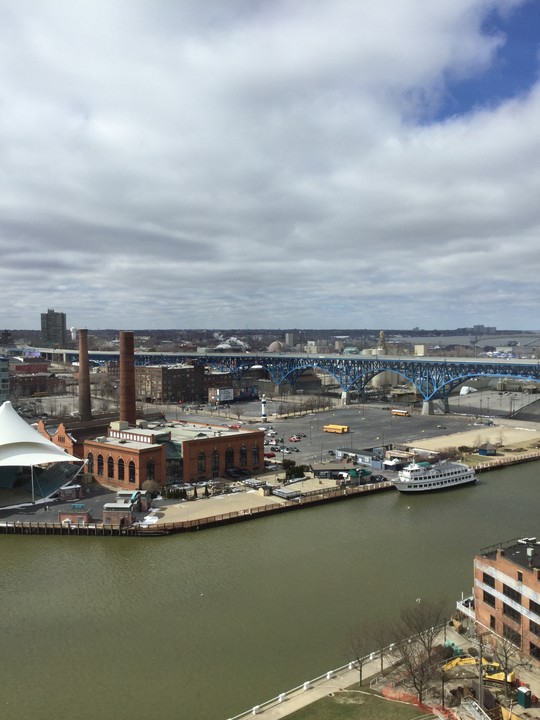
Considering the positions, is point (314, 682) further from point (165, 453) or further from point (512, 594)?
point (165, 453)

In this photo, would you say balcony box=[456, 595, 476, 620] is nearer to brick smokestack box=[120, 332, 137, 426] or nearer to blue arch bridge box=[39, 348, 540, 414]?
brick smokestack box=[120, 332, 137, 426]

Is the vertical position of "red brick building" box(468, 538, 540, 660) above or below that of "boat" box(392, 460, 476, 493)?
above

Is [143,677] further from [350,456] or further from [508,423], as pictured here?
[508,423]

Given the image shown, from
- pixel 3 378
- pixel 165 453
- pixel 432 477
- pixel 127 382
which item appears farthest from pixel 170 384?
pixel 432 477

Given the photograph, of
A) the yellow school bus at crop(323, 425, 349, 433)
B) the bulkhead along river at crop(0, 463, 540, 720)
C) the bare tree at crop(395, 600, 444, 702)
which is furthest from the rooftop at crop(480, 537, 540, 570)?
the yellow school bus at crop(323, 425, 349, 433)

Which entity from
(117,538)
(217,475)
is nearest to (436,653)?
(117,538)

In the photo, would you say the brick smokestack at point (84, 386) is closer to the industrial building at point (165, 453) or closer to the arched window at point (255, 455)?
the industrial building at point (165, 453)
